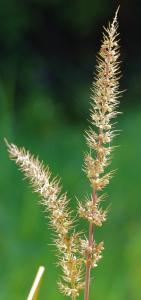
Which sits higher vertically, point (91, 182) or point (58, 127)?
point (58, 127)

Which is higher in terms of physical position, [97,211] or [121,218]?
[121,218]

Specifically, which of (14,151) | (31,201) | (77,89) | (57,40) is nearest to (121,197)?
(31,201)

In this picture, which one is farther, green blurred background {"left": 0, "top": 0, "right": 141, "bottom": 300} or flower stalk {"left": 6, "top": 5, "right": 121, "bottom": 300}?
green blurred background {"left": 0, "top": 0, "right": 141, "bottom": 300}

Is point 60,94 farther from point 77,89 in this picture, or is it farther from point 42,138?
point 42,138

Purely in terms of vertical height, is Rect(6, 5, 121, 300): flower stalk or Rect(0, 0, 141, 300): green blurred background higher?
Rect(0, 0, 141, 300): green blurred background

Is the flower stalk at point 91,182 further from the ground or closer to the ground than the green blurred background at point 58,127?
closer to the ground

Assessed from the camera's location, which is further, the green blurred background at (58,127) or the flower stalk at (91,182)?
the green blurred background at (58,127)

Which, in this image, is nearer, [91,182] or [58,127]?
[91,182]

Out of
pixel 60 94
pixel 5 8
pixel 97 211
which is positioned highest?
pixel 5 8
